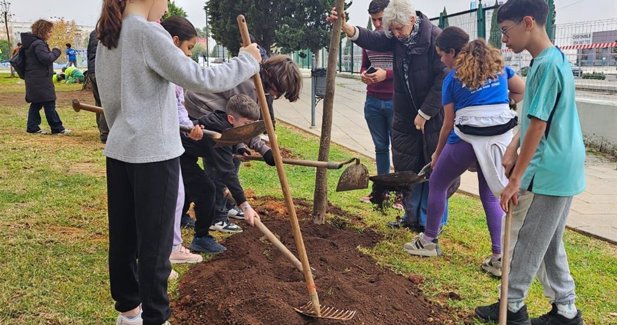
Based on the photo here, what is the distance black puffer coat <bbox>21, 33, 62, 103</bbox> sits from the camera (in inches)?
363

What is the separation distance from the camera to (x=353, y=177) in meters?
4.13

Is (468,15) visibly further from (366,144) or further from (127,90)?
(127,90)

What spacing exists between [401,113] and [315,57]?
2162 cm

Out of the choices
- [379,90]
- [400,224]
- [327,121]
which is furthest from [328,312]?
[379,90]

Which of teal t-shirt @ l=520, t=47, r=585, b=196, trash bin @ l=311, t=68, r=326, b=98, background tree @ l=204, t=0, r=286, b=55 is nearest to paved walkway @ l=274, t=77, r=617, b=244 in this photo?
trash bin @ l=311, t=68, r=326, b=98

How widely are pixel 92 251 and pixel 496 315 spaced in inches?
105

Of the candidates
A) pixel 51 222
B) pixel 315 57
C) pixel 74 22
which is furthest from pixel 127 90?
pixel 74 22

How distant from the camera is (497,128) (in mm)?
3729

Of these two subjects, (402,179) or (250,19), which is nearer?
(402,179)

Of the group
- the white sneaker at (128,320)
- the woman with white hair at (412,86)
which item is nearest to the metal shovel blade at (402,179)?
the woman with white hair at (412,86)

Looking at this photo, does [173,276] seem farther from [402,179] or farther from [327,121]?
[402,179]

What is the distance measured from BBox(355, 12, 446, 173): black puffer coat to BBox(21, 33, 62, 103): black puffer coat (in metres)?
6.35

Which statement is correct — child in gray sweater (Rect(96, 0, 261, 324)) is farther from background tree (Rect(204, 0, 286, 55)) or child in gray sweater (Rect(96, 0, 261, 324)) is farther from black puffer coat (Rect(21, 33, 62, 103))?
background tree (Rect(204, 0, 286, 55))

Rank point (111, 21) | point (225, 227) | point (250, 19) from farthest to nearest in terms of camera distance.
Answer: point (250, 19) < point (225, 227) < point (111, 21)
